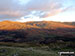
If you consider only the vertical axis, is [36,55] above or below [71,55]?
above

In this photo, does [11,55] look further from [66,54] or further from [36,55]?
[66,54]

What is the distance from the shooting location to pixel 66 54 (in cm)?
2436

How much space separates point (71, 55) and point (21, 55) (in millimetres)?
10962

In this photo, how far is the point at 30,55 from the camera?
65.6 ft

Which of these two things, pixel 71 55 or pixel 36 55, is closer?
pixel 36 55

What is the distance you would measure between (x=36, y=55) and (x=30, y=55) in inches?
42.8

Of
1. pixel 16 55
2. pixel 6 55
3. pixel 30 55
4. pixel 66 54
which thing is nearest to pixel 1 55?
pixel 6 55

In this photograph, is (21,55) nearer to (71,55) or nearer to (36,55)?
(36,55)

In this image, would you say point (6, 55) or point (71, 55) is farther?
point (71, 55)

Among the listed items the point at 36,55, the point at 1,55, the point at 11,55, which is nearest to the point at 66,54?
the point at 36,55

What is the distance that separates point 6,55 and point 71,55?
13456mm

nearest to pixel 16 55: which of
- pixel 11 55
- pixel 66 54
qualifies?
pixel 11 55

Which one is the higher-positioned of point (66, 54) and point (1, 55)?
point (1, 55)

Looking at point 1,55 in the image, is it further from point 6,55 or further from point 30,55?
point 30,55
